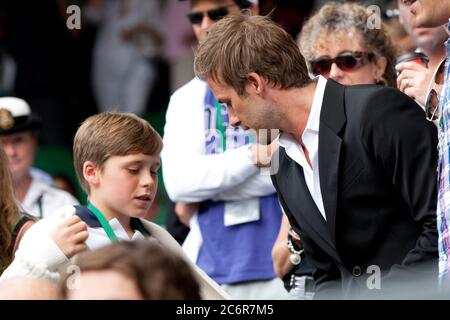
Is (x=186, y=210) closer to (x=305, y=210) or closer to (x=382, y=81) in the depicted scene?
(x=382, y=81)

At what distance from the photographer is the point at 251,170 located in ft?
17.3

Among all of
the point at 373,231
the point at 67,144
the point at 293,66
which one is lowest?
the point at 67,144

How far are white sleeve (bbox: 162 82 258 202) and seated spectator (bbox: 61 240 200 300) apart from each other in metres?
2.77

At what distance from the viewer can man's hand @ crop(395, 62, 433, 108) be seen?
4.40 metres

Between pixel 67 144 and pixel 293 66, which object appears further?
pixel 67 144

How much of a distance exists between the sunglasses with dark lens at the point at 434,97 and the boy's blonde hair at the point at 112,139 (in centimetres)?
121

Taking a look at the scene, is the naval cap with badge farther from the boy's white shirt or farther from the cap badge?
the boy's white shirt

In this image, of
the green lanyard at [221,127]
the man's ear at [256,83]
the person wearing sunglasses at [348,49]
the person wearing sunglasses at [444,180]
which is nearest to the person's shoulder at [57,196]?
the green lanyard at [221,127]

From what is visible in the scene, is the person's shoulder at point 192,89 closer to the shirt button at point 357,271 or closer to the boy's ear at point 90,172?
the boy's ear at point 90,172

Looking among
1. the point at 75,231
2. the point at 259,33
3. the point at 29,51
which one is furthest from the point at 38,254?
the point at 29,51
